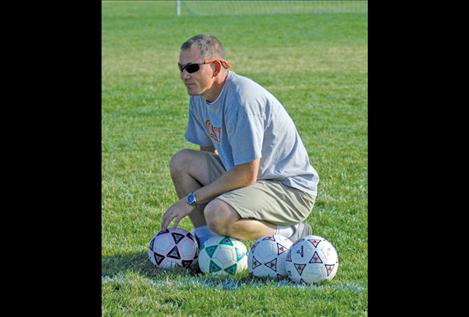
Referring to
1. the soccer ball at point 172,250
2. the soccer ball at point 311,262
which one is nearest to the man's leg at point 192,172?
the soccer ball at point 172,250

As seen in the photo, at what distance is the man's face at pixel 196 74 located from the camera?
6039 mm

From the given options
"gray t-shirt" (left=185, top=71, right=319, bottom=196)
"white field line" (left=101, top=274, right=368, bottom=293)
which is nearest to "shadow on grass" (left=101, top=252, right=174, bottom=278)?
"white field line" (left=101, top=274, right=368, bottom=293)

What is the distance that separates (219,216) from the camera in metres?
6.14

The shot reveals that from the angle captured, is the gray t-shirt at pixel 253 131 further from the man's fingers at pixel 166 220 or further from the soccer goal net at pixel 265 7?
the soccer goal net at pixel 265 7

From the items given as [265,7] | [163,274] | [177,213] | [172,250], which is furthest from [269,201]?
[265,7]

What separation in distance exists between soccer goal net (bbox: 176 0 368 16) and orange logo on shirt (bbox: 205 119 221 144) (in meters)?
24.5

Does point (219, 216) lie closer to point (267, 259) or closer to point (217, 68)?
point (267, 259)

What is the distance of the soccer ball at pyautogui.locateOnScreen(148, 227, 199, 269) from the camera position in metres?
6.12

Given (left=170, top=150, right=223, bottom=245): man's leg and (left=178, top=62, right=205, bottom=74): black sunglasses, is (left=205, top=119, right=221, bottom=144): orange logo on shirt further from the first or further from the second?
(left=178, top=62, right=205, bottom=74): black sunglasses

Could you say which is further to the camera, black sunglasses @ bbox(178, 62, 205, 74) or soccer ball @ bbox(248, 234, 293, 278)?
black sunglasses @ bbox(178, 62, 205, 74)
